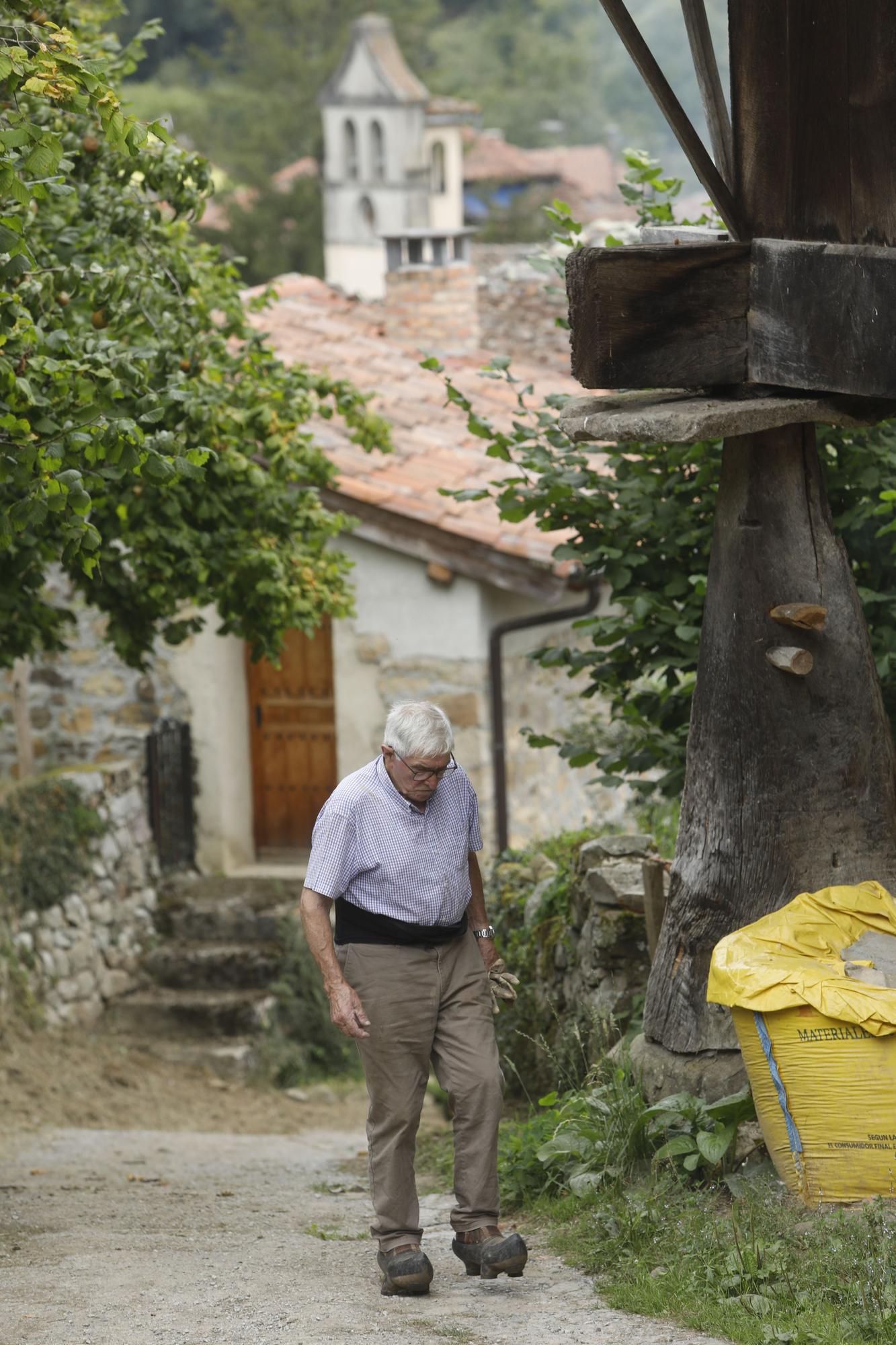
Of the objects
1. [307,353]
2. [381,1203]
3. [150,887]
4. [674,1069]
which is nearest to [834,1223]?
[674,1069]

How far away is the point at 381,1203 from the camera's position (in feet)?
14.4

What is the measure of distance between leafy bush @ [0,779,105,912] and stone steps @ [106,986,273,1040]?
91 cm

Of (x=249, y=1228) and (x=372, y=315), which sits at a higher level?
(x=372, y=315)

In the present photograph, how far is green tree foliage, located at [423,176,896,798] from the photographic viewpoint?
545cm

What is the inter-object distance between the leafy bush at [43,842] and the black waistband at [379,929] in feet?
17.2

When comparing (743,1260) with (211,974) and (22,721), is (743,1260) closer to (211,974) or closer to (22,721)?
(211,974)

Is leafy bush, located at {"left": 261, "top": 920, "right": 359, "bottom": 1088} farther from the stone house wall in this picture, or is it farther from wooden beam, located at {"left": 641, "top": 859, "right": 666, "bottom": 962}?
wooden beam, located at {"left": 641, "top": 859, "right": 666, "bottom": 962}

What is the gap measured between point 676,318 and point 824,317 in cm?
37

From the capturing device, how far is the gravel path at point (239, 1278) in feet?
12.9

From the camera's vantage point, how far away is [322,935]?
14.1ft

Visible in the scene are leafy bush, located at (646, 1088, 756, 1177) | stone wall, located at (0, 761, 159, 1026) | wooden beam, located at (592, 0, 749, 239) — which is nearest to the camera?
wooden beam, located at (592, 0, 749, 239)

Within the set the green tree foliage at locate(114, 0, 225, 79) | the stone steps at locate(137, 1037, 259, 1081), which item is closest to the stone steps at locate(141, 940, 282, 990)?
the stone steps at locate(137, 1037, 259, 1081)

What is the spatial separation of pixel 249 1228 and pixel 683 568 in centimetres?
263

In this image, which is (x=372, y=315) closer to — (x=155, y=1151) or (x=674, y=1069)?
(x=155, y=1151)
